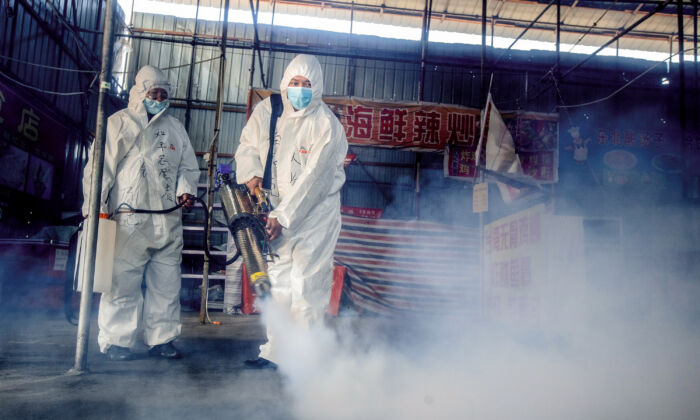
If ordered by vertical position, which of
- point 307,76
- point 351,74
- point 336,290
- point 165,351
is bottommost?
point 165,351

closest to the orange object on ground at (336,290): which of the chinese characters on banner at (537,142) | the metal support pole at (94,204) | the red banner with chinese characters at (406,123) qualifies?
the red banner with chinese characters at (406,123)

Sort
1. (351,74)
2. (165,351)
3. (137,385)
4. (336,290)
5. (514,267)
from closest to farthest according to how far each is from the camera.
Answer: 1. (137,385)
2. (165,351)
3. (514,267)
4. (336,290)
5. (351,74)

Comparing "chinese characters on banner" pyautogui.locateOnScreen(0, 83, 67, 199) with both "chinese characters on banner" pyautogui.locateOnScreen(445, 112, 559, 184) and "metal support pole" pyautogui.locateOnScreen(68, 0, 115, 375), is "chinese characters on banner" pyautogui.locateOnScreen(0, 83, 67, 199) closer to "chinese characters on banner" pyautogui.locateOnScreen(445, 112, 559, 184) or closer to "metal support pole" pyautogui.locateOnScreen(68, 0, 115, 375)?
"metal support pole" pyautogui.locateOnScreen(68, 0, 115, 375)

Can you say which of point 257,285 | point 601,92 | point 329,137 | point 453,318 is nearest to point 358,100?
point 453,318

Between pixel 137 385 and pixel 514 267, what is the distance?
12.5 feet

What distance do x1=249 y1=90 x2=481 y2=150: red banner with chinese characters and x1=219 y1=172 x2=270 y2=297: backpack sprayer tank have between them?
15.2 feet

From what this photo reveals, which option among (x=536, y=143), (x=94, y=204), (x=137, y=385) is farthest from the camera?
(x=536, y=143)

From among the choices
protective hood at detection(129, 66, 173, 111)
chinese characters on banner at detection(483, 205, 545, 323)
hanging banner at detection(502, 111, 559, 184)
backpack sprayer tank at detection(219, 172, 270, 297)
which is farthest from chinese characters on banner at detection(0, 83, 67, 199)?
hanging banner at detection(502, 111, 559, 184)

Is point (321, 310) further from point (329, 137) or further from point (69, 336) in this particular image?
point (69, 336)

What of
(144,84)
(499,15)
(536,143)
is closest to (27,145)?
(144,84)

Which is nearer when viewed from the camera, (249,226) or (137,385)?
(137,385)

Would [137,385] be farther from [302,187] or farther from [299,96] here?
[299,96]

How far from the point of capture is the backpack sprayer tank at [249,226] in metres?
2.46

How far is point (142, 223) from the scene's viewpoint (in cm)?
299
